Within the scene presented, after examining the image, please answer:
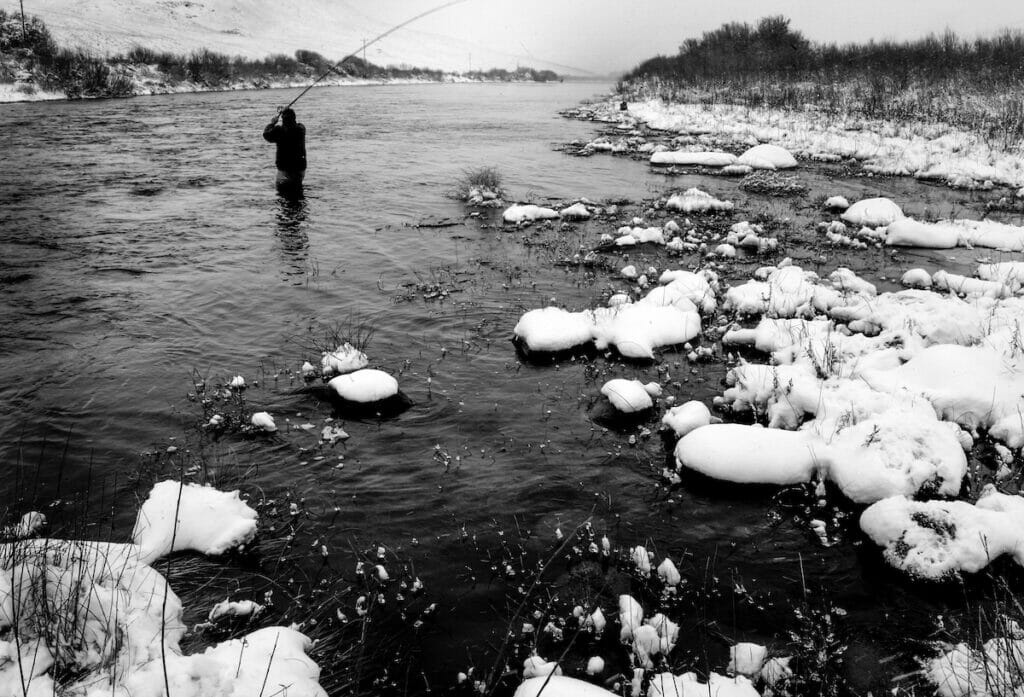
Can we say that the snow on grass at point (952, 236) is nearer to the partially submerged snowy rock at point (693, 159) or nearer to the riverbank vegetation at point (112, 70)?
the partially submerged snowy rock at point (693, 159)

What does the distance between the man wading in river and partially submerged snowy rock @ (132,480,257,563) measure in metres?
11.6

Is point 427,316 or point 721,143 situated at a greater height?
point 721,143

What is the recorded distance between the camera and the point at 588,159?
2084cm

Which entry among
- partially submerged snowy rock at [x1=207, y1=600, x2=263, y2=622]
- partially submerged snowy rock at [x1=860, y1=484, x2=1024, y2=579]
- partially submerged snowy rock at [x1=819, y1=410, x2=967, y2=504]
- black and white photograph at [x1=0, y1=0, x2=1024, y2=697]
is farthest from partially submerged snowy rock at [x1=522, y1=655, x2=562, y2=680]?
partially submerged snowy rock at [x1=819, y1=410, x2=967, y2=504]

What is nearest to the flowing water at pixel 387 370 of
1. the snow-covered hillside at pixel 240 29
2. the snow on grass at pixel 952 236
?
the snow on grass at pixel 952 236

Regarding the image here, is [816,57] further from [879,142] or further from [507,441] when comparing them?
[507,441]

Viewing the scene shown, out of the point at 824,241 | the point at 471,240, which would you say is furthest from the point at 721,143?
the point at 471,240

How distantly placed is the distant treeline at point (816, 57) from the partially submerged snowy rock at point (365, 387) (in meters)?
32.7

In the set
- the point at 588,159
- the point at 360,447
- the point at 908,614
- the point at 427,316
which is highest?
the point at 588,159

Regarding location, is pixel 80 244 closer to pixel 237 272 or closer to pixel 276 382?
pixel 237 272

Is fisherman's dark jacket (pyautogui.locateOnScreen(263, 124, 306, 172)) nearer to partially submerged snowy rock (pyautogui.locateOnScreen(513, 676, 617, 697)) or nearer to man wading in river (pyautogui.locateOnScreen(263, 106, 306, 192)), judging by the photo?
man wading in river (pyautogui.locateOnScreen(263, 106, 306, 192))

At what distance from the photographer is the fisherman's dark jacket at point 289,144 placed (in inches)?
555

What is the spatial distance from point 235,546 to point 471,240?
8.65 metres

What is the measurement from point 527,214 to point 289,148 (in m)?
6.70
